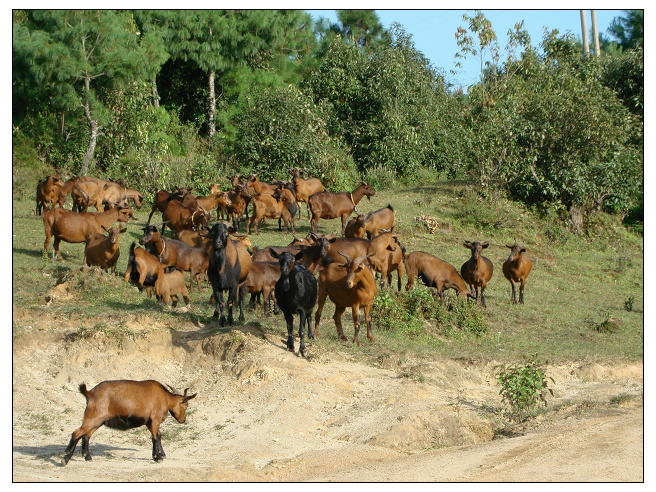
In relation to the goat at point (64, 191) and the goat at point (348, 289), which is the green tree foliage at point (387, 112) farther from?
the goat at point (348, 289)

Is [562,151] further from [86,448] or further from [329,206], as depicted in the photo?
[86,448]

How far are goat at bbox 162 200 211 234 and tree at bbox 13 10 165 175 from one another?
27.1ft

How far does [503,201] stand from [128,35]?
1436 cm

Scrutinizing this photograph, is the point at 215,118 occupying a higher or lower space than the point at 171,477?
higher

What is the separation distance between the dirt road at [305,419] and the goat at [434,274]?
15.1ft

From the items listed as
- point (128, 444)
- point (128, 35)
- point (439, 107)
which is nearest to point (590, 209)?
point (439, 107)

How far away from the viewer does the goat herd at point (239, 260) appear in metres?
9.50

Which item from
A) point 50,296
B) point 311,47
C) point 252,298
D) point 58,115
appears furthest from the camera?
point 311,47

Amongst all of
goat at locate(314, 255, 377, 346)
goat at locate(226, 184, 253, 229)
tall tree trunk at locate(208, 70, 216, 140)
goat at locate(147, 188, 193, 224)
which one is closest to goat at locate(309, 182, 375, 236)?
goat at locate(226, 184, 253, 229)

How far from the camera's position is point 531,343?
16.3m

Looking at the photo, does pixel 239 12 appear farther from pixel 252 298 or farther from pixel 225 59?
pixel 252 298

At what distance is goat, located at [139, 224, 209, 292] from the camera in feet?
55.5

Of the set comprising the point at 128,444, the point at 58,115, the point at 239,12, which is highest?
the point at 239,12

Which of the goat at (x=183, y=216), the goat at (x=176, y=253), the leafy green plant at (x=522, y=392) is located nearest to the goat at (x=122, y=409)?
the leafy green plant at (x=522, y=392)
